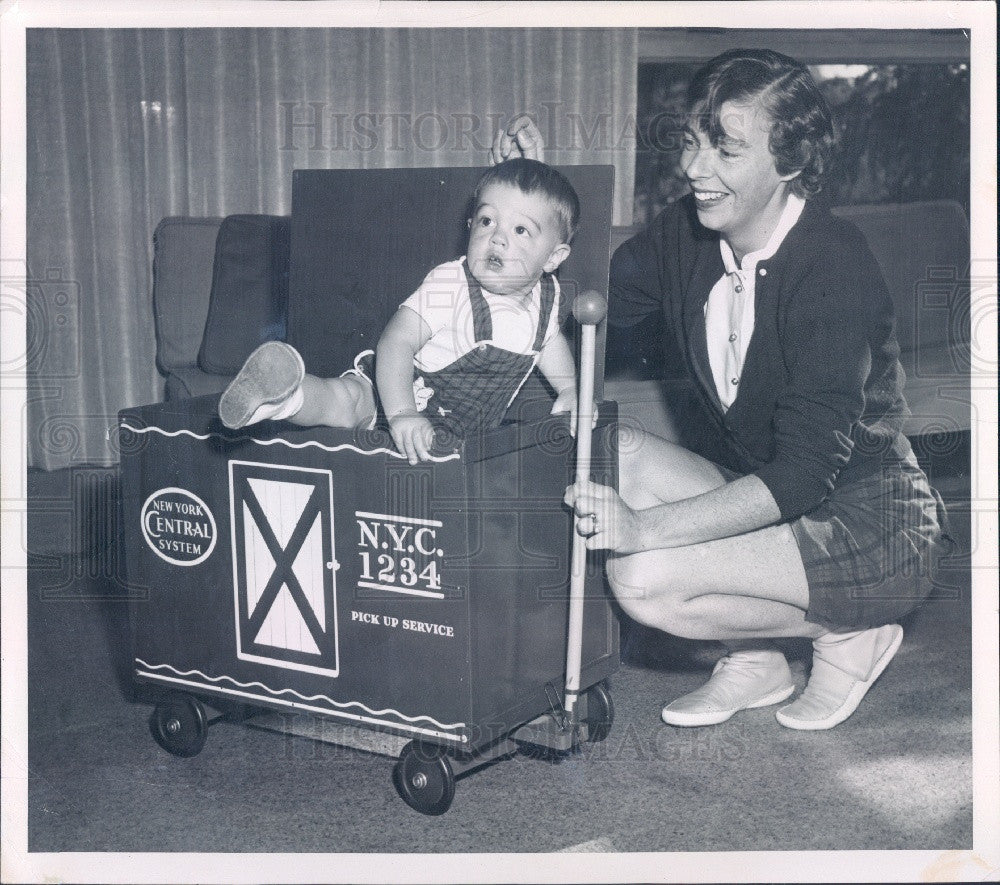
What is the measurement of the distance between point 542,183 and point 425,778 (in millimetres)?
719

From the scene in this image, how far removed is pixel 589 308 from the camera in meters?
1.23

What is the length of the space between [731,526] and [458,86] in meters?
1.75

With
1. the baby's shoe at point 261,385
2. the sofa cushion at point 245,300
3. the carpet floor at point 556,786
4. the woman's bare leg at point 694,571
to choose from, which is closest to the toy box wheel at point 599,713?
the carpet floor at point 556,786

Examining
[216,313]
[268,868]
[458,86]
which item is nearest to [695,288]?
[268,868]

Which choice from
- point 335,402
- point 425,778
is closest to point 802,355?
point 335,402

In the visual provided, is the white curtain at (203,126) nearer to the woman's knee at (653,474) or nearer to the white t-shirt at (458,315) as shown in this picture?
the white t-shirt at (458,315)

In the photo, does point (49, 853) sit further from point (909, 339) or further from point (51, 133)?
point (51, 133)

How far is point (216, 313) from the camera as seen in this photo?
Answer: 2.17m

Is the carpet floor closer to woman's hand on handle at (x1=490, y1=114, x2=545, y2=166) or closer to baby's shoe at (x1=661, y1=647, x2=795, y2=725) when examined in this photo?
baby's shoe at (x1=661, y1=647, x2=795, y2=725)

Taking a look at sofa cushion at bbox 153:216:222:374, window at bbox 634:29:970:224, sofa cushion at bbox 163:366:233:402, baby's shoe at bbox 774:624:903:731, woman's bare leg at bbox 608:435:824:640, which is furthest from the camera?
window at bbox 634:29:970:224

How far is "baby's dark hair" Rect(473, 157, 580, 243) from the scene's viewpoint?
1.31m

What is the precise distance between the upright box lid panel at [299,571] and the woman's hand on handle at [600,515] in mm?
174

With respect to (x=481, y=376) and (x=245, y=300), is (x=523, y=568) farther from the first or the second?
(x=245, y=300)
